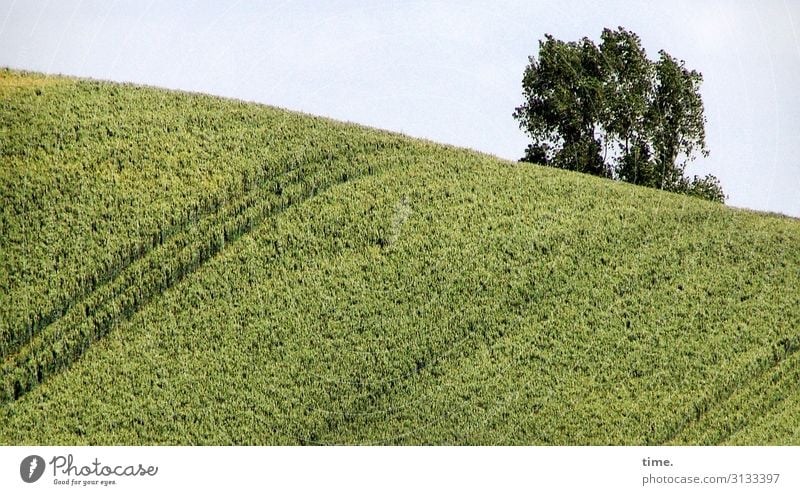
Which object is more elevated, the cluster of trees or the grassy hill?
the cluster of trees

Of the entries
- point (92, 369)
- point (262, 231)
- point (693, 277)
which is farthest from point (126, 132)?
point (693, 277)

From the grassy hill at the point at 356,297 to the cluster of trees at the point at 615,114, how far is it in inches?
33.7

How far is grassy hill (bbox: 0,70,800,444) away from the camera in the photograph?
10141 millimetres

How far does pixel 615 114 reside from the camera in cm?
1473

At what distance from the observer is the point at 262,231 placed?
12.4 m

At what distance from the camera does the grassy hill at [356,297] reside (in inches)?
399

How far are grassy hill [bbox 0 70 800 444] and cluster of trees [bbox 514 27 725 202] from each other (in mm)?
857

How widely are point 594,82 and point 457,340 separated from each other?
6.16 metres
